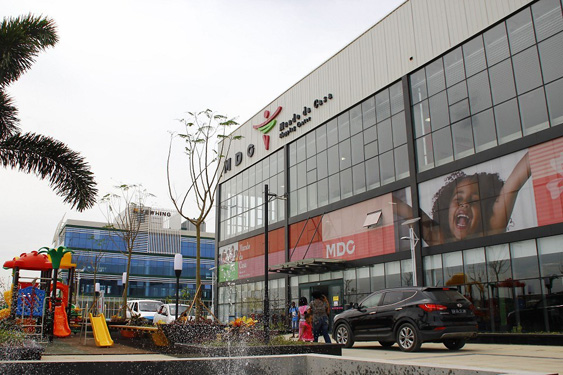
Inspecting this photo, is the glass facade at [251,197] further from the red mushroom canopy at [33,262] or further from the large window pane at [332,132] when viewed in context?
the red mushroom canopy at [33,262]

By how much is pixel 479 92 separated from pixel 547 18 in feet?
11.7

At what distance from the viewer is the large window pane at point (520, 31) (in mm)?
19125

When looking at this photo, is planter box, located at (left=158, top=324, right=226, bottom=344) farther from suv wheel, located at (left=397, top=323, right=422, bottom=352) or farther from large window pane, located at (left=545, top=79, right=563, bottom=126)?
large window pane, located at (left=545, top=79, right=563, bottom=126)

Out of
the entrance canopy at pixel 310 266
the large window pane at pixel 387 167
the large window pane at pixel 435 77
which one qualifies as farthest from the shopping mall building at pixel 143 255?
the large window pane at pixel 435 77

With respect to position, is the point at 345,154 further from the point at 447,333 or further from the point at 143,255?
the point at 143,255

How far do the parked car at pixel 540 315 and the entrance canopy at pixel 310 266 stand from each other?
9.87 metres

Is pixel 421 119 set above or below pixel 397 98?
below

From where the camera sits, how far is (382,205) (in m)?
24.9

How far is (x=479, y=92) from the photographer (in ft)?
68.1

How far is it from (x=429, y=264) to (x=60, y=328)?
50.2ft

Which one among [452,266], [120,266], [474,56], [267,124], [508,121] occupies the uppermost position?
[267,124]

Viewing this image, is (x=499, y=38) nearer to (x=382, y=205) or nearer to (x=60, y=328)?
(x=382, y=205)

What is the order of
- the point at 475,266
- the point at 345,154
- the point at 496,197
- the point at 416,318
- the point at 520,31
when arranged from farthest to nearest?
the point at 345,154, the point at 475,266, the point at 520,31, the point at 496,197, the point at 416,318

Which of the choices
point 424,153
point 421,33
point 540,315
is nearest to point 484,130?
point 424,153
